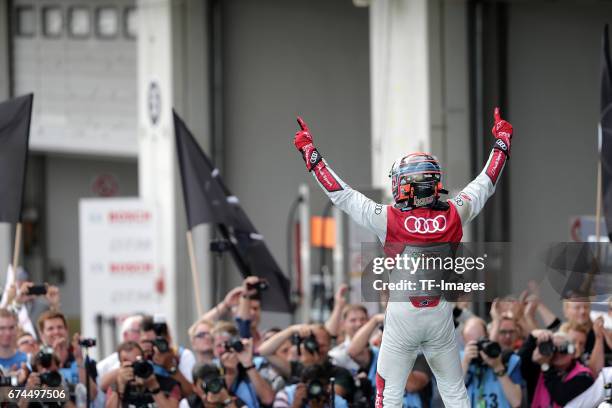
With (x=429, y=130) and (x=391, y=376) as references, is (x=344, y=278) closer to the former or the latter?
(x=429, y=130)

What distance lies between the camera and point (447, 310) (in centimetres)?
739

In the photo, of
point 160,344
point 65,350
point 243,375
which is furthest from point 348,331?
point 65,350

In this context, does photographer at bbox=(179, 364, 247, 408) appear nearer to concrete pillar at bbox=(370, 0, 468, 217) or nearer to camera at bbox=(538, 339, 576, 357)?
camera at bbox=(538, 339, 576, 357)

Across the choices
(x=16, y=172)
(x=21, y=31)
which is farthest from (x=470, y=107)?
(x=21, y=31)

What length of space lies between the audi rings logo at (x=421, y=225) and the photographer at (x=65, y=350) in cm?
260

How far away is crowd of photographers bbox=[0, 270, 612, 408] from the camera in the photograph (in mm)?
8680

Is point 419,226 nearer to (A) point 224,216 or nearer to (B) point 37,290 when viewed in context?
(B) point 37,290

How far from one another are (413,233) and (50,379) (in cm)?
244

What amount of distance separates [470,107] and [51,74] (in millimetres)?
8433

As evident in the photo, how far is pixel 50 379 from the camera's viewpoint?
8.41 meters

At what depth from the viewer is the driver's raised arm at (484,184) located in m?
7.42

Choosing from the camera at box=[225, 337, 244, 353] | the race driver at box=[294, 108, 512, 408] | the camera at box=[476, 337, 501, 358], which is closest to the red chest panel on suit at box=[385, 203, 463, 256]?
the race driver at box=[294, 108, 512, 408]

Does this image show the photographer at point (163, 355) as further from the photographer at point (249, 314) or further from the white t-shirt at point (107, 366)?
the photographer at point (249, 314)

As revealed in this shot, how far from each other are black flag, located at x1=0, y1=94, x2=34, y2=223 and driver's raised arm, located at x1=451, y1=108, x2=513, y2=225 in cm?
357
